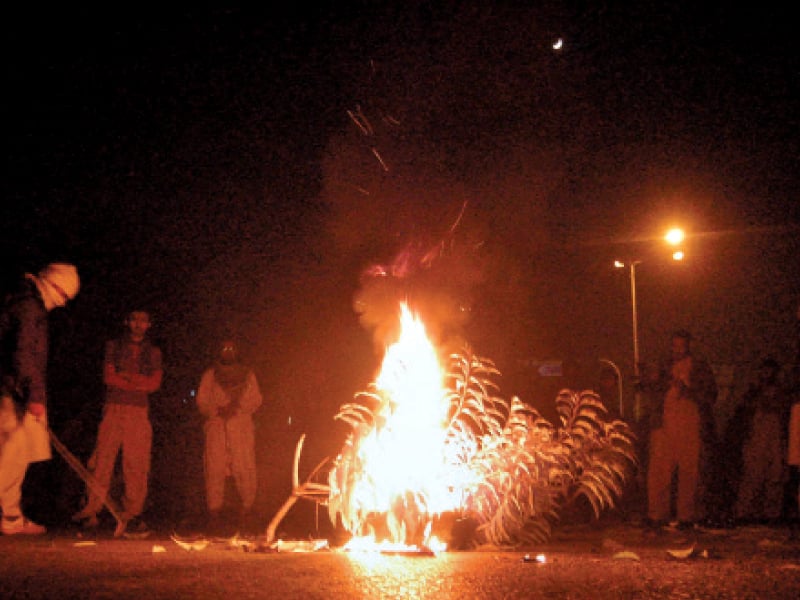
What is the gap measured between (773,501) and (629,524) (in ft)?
6.65

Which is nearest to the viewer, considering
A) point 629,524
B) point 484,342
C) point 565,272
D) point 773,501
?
point 629,524

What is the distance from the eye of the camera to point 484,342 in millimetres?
13898

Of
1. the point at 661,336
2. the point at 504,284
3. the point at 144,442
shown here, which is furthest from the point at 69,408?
the point at 661,336

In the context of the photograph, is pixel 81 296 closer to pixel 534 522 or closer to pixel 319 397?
pixel 319 397

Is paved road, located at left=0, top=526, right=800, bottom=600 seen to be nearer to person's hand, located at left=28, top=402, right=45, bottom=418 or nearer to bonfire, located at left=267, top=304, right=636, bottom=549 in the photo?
bonfire, located at left=267, top=304, right=636, bottom=549

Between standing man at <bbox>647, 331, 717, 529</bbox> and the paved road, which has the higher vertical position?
A: standing man at <bbox>647, 331, 717, 529</bbox>

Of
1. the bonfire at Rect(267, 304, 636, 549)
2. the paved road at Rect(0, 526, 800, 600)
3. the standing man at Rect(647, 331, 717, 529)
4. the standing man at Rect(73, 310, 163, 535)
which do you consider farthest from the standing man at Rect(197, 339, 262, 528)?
the standing man at Rect(647, 331, 717, 529)

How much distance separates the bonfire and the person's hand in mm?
2026

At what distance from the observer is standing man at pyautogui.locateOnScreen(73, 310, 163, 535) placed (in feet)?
28.7

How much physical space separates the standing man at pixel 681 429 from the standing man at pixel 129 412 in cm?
482

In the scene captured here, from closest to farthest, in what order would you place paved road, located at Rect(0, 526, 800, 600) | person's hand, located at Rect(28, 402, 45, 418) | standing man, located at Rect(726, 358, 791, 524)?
paved road, located at Rect(0, 526, 800, 600) < person's hand, located at Rect(28, 402, 45, 418) < standing man, located at Rect(726, 358, 791, 524)

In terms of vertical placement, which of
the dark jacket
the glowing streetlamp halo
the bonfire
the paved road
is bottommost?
the paved road

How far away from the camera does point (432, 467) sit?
6766mm

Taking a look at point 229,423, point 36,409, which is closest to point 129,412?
point 229,423
